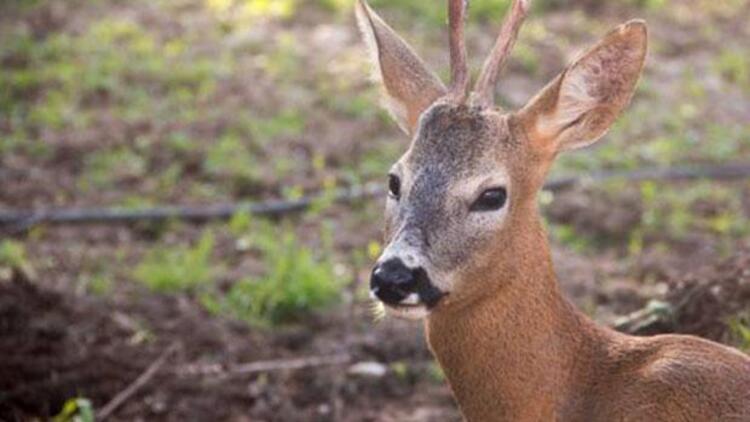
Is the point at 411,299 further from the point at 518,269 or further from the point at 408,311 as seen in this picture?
the point at 518,269

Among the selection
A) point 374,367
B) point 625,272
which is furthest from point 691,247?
point 374,367

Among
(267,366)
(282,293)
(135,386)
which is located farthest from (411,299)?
(282,293)

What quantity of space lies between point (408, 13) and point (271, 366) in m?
5.14

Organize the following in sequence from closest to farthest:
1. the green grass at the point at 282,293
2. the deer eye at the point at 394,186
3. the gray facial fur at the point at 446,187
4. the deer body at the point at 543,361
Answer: the gray facial fur at the point at 446,187 → the deer body at the point at 543,361 → the deer eye at the point at 394,186 → the green grass at the point at 282,293

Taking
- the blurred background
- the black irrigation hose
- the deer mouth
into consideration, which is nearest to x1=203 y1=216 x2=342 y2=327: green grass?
the blurred background

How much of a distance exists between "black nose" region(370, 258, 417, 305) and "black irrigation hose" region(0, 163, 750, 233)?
451 centimetres

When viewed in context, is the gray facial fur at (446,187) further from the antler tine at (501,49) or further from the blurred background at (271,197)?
the blurred background at (271,197)

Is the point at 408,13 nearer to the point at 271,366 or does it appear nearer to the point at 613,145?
the point at 613,145

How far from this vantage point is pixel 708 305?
6.12 metres

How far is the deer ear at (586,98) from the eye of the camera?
196 inches

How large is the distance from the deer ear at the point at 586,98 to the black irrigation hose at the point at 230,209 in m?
4.12

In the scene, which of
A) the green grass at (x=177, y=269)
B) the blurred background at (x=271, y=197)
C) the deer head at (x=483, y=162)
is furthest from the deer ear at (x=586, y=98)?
the green grass at (x=177, y=269)

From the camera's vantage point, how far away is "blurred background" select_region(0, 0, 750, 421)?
276 inches

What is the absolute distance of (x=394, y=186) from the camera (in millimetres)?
5000
